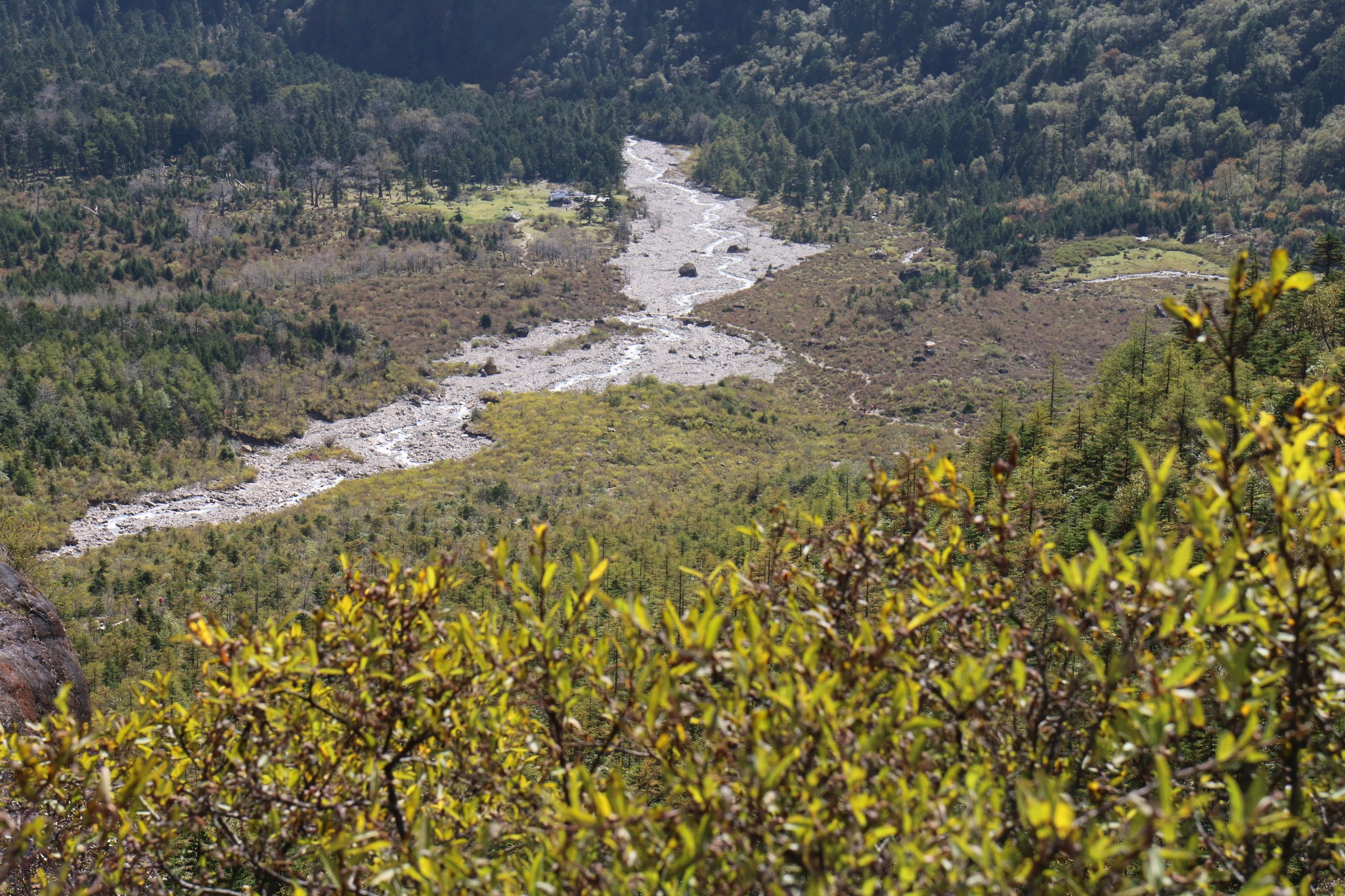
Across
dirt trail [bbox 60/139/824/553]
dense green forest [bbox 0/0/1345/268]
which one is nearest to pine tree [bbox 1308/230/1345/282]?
dirt trail [bbox 60/139/824/553]

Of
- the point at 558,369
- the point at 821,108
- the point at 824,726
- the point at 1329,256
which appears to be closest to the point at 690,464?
the point at 558,369

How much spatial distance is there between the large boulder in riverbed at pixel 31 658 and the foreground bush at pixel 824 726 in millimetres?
5213

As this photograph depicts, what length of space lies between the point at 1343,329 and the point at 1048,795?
27001mm

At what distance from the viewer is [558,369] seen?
5003 cm

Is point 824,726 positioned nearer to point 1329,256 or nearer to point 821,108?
point 1329,256

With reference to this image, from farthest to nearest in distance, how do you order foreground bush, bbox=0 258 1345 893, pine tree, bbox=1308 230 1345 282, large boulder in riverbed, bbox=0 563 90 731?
pine tree, bbox=1308 230 1345 282 → large boulder in riverbed, bbox=0 563 90 731 → foreground bush, bbox=0 258 1345 893

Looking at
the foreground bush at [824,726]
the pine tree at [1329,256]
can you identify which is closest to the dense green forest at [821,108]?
the pine tree at [1329,256]

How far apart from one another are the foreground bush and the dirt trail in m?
29.2

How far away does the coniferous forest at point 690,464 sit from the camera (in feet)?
9.71

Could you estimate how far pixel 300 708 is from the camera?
421 cm

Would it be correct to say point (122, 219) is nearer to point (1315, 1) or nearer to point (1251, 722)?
point (1251, 722)

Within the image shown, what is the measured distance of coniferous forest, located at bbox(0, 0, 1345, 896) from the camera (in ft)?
9.71

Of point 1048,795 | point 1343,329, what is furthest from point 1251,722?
point 1343,329

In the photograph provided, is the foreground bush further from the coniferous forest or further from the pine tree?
the pine tree
